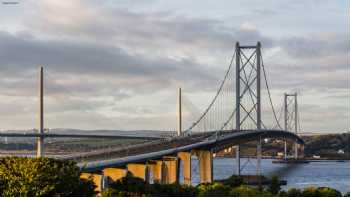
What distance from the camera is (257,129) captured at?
78.4m

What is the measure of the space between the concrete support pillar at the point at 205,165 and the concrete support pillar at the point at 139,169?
13.1m

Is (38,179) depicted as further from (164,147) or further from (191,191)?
(164,147)

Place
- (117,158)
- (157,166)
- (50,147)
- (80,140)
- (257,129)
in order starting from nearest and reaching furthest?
(117,158), (157,166), (257,129), (50,147), (80,140)

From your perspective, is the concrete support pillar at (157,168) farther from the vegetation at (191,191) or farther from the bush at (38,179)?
the bush at (38,179)

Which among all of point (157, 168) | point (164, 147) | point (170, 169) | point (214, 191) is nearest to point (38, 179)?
point (214, 191)

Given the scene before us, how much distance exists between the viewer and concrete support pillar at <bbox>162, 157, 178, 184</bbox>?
2169 inches

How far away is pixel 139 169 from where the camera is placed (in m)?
49.6

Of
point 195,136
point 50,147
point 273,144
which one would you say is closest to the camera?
point 195,136

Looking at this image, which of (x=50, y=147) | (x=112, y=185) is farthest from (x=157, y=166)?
(x=50, y=147)

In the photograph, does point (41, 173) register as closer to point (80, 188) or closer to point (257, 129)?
point (80, 188)

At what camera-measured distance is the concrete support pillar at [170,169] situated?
5509 centimetres

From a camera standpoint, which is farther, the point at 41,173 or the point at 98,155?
the point at 98,155

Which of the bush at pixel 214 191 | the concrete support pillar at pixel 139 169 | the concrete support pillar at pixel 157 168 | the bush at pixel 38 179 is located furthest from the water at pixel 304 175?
the bush at pixel 38 179

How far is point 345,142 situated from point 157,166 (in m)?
136
